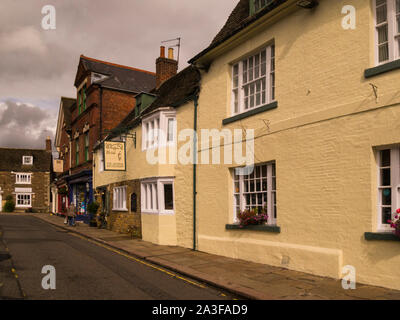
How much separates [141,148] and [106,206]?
23.7 feet

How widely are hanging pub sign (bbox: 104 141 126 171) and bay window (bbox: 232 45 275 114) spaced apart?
27.8 feet

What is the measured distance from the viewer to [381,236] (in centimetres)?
707

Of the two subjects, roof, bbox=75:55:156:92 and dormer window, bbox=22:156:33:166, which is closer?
roof, bbox=75:55:156:92

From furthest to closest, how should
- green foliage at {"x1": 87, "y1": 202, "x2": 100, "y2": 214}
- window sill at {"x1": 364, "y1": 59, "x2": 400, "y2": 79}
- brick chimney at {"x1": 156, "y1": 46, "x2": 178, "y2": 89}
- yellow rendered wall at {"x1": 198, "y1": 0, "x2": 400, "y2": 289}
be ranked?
green foliage at {"x1": 87, "y1": 202, "x2": 100, "y2": 214} < brick chimney at {"x1": 156, "y1": 46, "x2": 178, "y2": 89} < yellow rendered wall at {"x1": 198, "y1": 0, "x2": 400, "y2": 289} < window sill at {"x1": 364, "y1": 59, "x2": 400, "y2": 79}

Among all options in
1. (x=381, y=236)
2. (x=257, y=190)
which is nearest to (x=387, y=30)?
(x=381, y=236)

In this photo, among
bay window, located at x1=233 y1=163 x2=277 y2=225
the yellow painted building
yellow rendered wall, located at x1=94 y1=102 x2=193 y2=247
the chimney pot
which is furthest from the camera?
the chimney pot

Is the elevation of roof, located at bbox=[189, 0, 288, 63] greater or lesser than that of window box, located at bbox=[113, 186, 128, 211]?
greater

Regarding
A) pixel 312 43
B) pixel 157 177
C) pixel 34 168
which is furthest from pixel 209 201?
pixel 34 168

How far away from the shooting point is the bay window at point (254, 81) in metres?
10.2

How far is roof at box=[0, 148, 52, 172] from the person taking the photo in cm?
5338

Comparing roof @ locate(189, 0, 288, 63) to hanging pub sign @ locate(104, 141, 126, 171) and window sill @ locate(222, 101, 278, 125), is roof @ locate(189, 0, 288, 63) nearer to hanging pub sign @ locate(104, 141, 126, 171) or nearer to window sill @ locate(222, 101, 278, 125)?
window sill @ locate(222, 101, 278, 125)

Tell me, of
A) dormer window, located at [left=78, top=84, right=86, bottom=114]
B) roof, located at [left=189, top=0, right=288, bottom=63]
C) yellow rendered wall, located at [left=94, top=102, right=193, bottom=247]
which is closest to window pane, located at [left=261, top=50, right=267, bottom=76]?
roof, located at [left=189, top=0, right=288, bottom=63]

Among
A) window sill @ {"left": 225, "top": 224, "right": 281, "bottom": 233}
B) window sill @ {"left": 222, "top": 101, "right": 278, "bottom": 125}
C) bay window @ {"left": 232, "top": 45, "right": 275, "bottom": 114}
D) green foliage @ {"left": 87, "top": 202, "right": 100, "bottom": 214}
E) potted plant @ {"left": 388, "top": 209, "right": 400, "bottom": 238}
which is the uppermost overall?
bay window @ {"left": 232, "top": 45, "right": 275, "bottom": 114}
